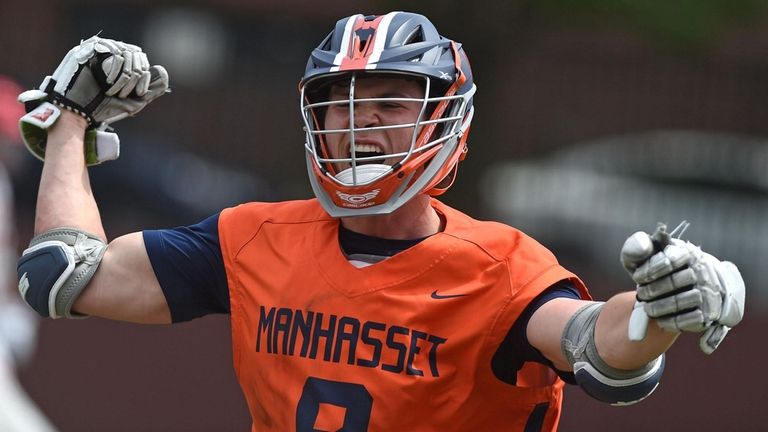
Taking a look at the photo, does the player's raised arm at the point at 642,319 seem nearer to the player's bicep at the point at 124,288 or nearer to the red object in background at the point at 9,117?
the player's bicep at the point at 124,288

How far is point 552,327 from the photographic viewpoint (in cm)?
365

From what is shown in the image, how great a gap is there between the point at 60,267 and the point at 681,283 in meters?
1.83

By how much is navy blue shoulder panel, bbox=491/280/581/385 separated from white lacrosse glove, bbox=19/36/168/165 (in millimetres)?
1435

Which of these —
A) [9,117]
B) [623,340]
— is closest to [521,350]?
[623,340]

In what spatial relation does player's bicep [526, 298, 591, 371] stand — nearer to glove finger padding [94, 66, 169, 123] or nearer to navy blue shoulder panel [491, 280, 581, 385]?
navy blue shoulder panel [491, 280, 581, 385]

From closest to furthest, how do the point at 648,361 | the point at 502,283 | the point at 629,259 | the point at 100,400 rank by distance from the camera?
1. the point at 629,259
2. the point at 648,361
3. the point at 502,283
4. the point at 100,400

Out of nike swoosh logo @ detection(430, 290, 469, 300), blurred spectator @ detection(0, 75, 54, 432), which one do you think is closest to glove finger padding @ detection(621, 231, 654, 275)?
nike swoosh logo @ detection(430, 290, 469, 300)

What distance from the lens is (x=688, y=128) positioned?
13.1m

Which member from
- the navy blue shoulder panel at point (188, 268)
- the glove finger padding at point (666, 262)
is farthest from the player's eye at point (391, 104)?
the glove finger padding at point (666, 262)

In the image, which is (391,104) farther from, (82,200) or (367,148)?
(82,200)

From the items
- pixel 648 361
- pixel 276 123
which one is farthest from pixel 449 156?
pixel 276 123

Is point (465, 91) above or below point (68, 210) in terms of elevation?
above

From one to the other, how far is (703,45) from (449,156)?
23.6 ft

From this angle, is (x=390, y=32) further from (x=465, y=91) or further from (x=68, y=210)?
(x=68, y=210)
